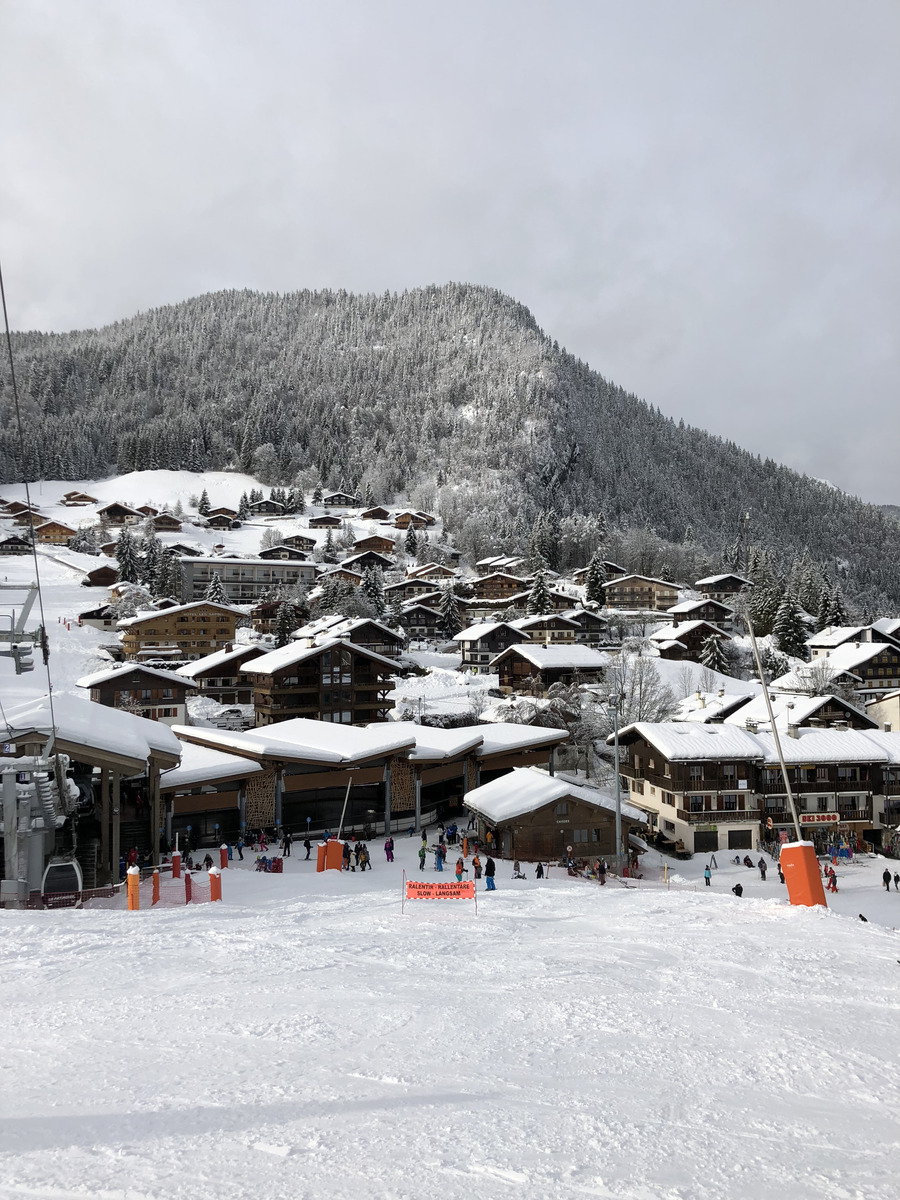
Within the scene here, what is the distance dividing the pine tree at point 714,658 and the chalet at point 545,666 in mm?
12427

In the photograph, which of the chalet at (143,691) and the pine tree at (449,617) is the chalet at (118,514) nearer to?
the pine tree at (449,617)

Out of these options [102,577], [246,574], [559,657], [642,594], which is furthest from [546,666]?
[102,577]

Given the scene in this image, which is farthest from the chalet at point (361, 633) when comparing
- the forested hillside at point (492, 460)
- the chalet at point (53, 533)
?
the forested hillside at point (492, 460)

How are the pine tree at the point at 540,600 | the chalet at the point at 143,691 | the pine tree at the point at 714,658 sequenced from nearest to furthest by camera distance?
the chalet at the point at 143,691
the pine tree at the point at 714,658
the pine tree at the point at 540,600

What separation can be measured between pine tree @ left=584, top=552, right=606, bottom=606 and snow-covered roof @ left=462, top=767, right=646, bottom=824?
6397cm

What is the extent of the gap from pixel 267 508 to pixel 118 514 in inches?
1167

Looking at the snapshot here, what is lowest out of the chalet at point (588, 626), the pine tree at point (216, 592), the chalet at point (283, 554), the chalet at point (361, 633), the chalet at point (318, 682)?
the chalet at point (318, 682)

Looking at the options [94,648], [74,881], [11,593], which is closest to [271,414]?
[11,593]

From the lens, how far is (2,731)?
1928cm

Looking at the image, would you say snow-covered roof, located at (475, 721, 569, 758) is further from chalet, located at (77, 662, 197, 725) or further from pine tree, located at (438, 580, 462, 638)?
pine tree, located at (438, 580, 462, 638)

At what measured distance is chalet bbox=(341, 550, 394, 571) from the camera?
101m

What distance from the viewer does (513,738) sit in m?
39.5

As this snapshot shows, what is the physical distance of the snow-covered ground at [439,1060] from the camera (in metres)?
4.68

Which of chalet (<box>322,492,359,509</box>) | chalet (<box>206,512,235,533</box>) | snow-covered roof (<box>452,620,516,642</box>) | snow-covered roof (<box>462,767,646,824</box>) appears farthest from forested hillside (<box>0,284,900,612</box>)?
snow-covered roof (<box>462,767,646,824</box>)
